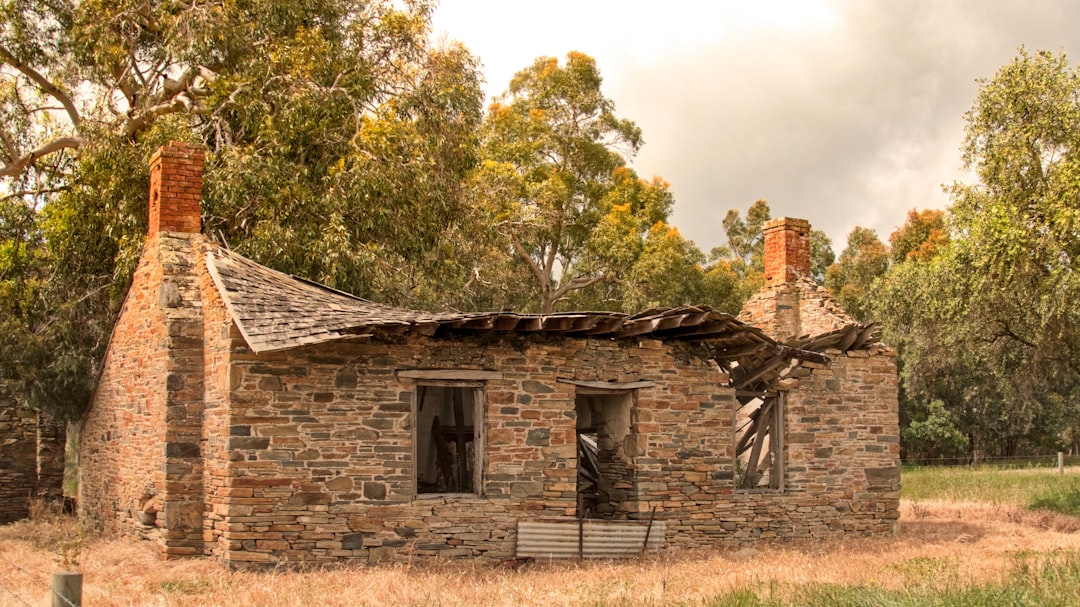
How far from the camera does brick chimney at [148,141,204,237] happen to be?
1301 centimetres

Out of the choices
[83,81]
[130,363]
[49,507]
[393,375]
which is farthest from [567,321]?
[83,81]

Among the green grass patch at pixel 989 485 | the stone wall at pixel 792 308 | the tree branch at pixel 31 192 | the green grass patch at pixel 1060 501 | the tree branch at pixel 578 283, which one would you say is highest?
the tree branch at pixel 31 192

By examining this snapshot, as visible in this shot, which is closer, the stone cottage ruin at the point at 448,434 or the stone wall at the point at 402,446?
the stone wall at the point at 402,446

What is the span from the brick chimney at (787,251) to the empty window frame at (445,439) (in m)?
5.70

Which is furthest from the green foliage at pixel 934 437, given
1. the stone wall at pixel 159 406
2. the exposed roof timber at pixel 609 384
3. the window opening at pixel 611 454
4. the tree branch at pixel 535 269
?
the stone wall at pixel 159 406

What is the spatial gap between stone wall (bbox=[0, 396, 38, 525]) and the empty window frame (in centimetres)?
719

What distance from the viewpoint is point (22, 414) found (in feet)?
61.1

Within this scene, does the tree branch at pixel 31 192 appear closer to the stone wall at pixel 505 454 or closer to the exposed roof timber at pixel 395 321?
the exposed roof timber at pixel 395 321

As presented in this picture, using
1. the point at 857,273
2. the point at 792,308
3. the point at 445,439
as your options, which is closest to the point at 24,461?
the point at 445,439

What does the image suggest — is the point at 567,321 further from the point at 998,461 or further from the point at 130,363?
the point at 998,461

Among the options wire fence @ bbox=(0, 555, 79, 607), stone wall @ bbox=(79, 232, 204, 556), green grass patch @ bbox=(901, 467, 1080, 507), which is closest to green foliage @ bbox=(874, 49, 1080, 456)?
green grass patch @ bbox=(901, 467, 1080, 507)

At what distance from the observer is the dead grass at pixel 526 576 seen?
30.5ft

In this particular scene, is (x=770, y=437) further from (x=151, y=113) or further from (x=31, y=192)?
(x=31, y=192)

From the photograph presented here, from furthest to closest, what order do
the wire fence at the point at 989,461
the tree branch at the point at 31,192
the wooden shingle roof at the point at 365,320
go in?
1. the wire fence at the point at 989,461
2. the tree branch at the point at 31,192
3. the wooden shingle roof at the point at 365,320
